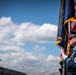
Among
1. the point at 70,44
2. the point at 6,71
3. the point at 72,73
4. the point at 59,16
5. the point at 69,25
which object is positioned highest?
the point at 6,71

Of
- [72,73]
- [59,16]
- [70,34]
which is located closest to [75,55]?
[72,73]

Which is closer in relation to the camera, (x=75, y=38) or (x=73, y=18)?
(x=75, y=38)

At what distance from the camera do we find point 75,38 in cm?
554

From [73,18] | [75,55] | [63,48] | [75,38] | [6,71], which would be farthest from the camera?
[6,71]

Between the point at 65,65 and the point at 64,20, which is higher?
the point at 64,20

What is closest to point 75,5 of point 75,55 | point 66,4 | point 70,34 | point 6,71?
point 66,4

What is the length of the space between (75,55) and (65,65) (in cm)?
37

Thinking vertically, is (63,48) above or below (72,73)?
above

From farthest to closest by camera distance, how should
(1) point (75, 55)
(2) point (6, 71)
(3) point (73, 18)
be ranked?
(2) point (6, 71) < (3) point (73, 18) < (1) point (75, 55)

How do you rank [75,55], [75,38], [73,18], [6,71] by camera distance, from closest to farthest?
[75,55] < [75,38] < [73,18] < [6,71]

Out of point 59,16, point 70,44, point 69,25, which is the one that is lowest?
point 70,44

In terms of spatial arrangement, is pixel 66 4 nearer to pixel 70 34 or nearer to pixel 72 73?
pixel 70 34

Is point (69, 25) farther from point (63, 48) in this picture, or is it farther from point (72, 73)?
point (72, 73)

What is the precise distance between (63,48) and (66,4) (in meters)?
1.01
